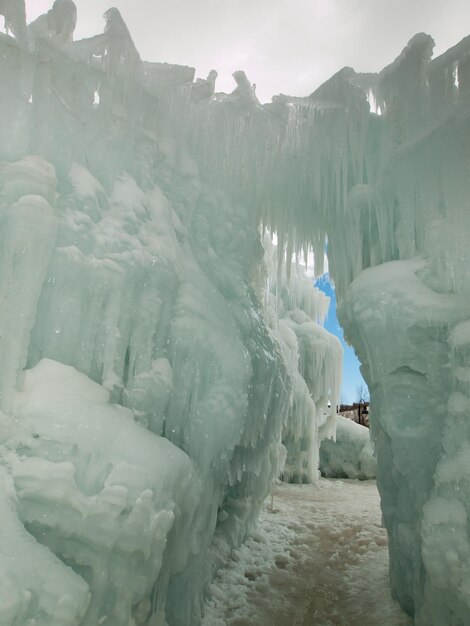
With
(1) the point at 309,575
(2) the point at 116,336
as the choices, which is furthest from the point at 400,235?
(1) the point at 309,575

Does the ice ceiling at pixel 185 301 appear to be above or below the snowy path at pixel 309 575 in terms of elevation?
above

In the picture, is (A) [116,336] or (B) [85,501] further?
(A) [116,336]

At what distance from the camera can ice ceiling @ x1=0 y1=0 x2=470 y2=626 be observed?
10.1 ft

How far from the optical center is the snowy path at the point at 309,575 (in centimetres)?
499

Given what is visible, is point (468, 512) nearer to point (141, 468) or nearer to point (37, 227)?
point (141, 468)

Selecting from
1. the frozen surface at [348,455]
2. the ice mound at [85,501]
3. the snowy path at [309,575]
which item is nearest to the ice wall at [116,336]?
the ice mound at [85,501]

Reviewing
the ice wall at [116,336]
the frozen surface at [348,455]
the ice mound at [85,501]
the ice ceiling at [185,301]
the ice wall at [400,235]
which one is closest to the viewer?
the ice mound at [85,501]

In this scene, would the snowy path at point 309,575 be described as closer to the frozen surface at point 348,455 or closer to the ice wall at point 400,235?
the ice wall at point 400,235

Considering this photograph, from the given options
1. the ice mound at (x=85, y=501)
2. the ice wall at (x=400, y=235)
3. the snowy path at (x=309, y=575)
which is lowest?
the snowy path at (x=309, y=575)

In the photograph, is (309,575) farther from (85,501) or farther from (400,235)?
(400,235)

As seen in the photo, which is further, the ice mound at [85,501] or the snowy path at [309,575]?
the snowy path at [309,575]

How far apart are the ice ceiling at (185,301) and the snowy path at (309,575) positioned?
1.39ft

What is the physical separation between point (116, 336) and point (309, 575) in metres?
4.74

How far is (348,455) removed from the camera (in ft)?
52.3
